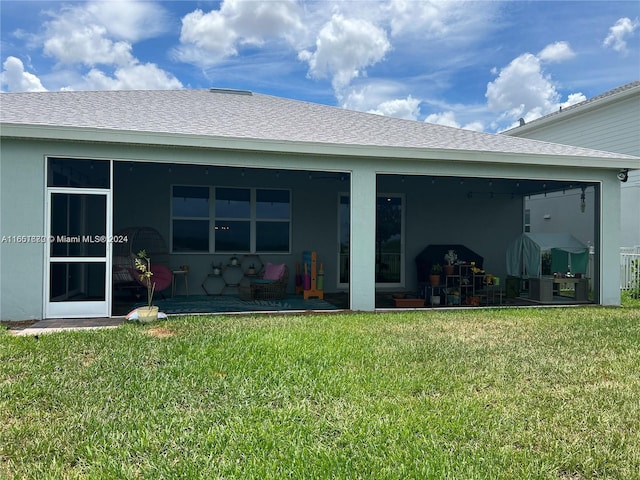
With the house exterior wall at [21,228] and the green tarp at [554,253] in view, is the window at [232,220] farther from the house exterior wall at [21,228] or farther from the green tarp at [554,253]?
the green tarp at [554,253]

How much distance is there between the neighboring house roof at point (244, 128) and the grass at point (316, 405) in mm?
3098

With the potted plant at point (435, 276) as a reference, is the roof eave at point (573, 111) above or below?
above

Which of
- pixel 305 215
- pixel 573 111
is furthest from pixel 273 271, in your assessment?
pixel 573 111

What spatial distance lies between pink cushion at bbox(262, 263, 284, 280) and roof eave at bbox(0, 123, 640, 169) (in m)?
3.35

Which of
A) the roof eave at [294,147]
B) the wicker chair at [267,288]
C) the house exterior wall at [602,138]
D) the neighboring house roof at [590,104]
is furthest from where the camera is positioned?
the neighboring house roof at [590,104]

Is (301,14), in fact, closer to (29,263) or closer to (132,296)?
(132,296)

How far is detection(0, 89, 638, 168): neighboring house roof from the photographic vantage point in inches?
277

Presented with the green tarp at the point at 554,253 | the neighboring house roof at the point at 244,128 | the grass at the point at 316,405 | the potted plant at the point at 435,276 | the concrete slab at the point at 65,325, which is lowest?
the grass at the point at 316,405

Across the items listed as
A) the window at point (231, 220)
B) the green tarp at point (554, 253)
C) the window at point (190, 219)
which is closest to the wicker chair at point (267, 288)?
the window at point (231, 220)

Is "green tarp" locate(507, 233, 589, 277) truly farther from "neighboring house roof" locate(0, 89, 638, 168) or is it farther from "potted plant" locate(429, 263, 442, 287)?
"potted plant" locate(429, 263, 442, 287)

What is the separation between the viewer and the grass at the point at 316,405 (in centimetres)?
272

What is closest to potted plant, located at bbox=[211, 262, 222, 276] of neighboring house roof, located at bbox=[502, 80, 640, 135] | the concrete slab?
the concrete slab

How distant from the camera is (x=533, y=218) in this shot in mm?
16062

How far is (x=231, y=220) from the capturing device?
11.2 metres
